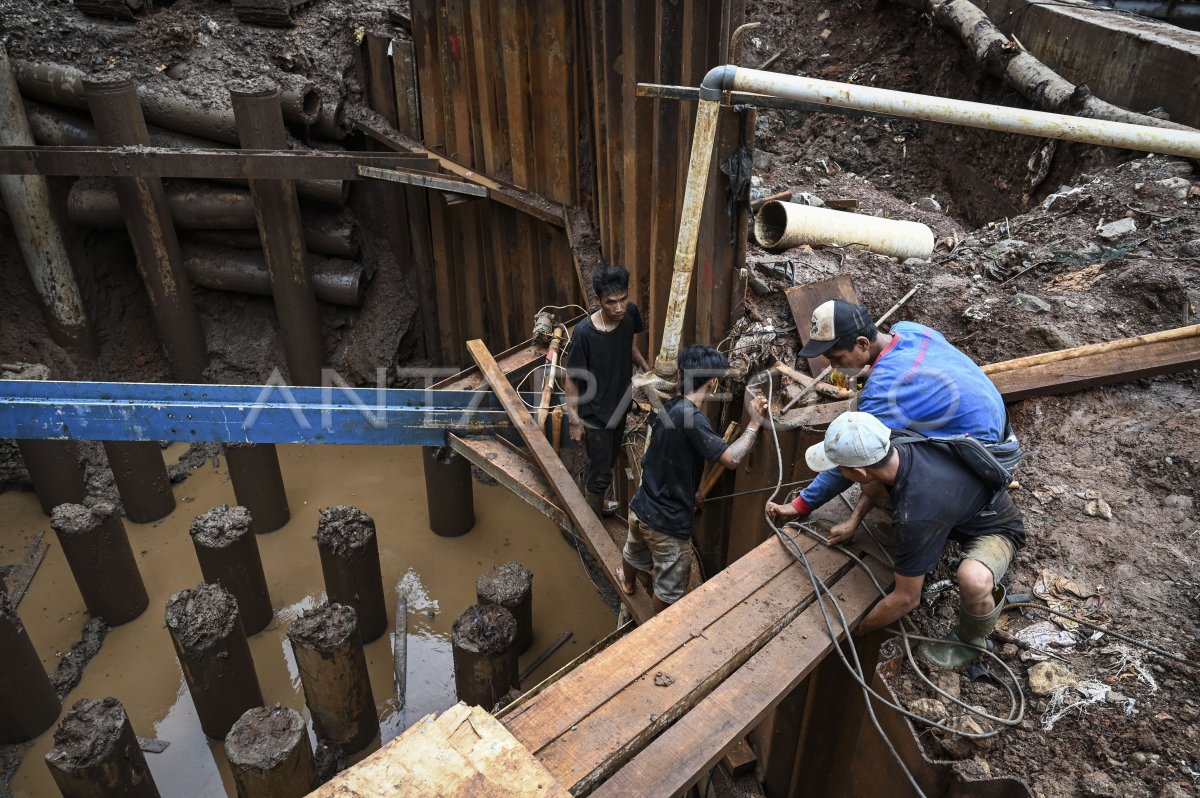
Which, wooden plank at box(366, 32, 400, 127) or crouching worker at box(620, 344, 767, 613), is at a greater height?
wooden plank at box(366, 32, 400, 127)

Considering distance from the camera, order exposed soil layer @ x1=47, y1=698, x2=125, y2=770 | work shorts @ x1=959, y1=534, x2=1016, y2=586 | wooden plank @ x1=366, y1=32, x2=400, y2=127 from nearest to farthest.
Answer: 1. work shorts @ x1=959, y1=534, x2=1016, y2=586
2. exposed soil layer @ x1=47, y1=698, x2=125, y2=770
3. wooden plank @ x1=366, y1=32, x2=400, y2=127

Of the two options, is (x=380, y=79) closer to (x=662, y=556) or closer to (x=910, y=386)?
(x=662, y=556)

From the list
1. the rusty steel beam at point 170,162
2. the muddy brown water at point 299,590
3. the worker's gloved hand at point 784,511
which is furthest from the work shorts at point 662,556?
the rusty steel beam at point 170,162

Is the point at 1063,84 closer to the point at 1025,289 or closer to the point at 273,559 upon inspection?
the point at 1025,289

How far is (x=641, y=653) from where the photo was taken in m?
2.46

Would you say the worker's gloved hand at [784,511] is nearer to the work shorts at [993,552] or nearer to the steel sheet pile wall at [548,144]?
the work shorts at [993,552]

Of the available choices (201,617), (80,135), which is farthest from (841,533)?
(80,135)

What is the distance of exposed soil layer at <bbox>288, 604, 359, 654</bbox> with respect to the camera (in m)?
4.83

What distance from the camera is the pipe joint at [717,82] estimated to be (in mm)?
3406

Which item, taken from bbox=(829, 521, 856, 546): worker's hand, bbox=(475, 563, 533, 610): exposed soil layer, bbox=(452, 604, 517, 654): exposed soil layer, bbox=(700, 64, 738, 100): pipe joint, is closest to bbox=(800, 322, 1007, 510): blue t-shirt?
bbox=(829, 521, 856, 546): worker's hand

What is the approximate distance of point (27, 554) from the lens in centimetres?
718

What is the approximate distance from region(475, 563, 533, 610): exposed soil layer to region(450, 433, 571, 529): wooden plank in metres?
0.61

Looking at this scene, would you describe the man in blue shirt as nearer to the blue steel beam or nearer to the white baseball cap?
the white baseball cap

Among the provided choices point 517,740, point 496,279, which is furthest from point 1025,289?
point 496,279
